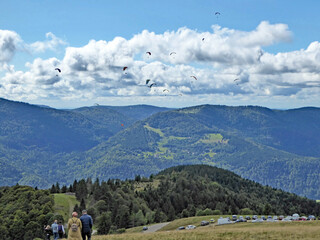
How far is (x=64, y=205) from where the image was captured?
164 meters

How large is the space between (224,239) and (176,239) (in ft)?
18.6

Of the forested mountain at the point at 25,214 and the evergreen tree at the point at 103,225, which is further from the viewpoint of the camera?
the evergreen tree at the point at 103,225

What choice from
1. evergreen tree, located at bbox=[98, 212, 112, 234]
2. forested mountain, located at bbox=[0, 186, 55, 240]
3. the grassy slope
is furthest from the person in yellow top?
the grassy slope

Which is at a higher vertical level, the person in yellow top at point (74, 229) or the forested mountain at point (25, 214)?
the person in yellow top at point (74, 229)

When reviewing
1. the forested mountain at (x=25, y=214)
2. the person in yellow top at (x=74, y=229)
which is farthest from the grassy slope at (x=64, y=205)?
the person in yellow top at (x=74, y=229)

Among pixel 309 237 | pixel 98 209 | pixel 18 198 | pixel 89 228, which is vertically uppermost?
pixel 89 228

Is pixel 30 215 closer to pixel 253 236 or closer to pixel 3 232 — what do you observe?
pixel 3 232

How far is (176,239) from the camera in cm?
3903

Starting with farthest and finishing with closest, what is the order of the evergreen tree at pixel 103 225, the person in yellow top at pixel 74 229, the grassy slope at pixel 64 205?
1. the grassy slope at pixel 64 205
2. the evergreen tree at pixel 103 225
3. the person in yellow top at pixel 74 229

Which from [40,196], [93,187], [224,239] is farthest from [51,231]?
[93,187]

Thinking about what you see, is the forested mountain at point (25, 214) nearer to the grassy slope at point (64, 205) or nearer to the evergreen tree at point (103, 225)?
the grassy slope at point (64, 205)

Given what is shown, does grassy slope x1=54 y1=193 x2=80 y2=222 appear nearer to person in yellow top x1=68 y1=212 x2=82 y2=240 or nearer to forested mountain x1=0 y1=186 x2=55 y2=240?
forested mountain x1=0 y1=186 x2=55 y2=240

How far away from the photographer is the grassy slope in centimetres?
15505

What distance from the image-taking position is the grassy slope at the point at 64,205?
155 m
